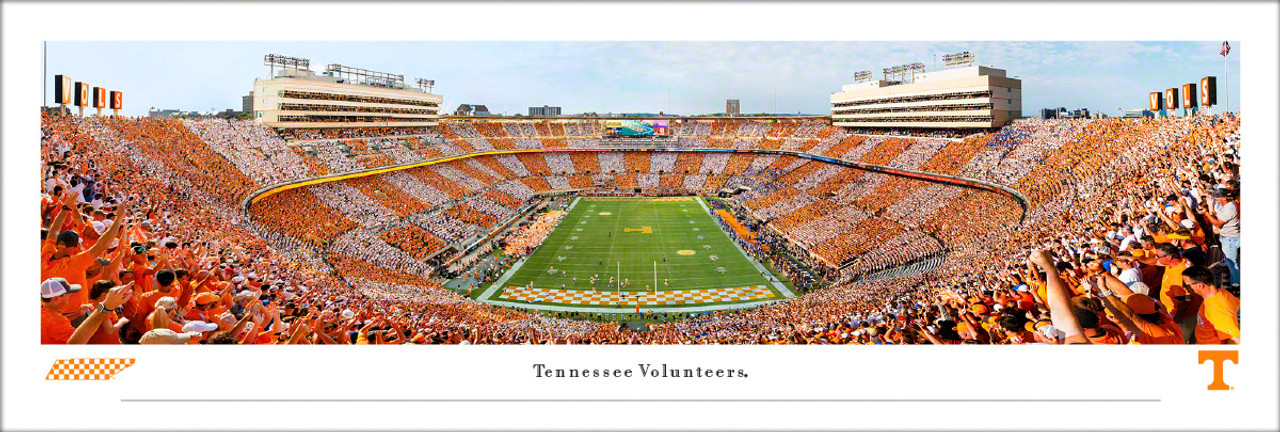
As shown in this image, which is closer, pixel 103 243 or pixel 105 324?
pixel 105 324

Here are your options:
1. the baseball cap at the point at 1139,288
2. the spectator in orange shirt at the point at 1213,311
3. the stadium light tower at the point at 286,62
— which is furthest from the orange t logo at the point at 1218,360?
the stadium light tower at the point at 286,62

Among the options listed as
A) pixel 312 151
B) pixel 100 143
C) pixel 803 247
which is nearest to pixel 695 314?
pixel 803 247

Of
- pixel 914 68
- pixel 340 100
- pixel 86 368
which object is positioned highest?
pixel 914 68

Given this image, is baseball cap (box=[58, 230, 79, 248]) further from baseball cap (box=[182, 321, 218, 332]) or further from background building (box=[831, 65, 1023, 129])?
background building (box=[831, 65, 1023, 129])

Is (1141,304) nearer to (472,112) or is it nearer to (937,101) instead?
(937,101)

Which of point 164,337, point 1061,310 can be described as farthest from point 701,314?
point 164,337

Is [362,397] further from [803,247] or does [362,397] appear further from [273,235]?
[803,247]
